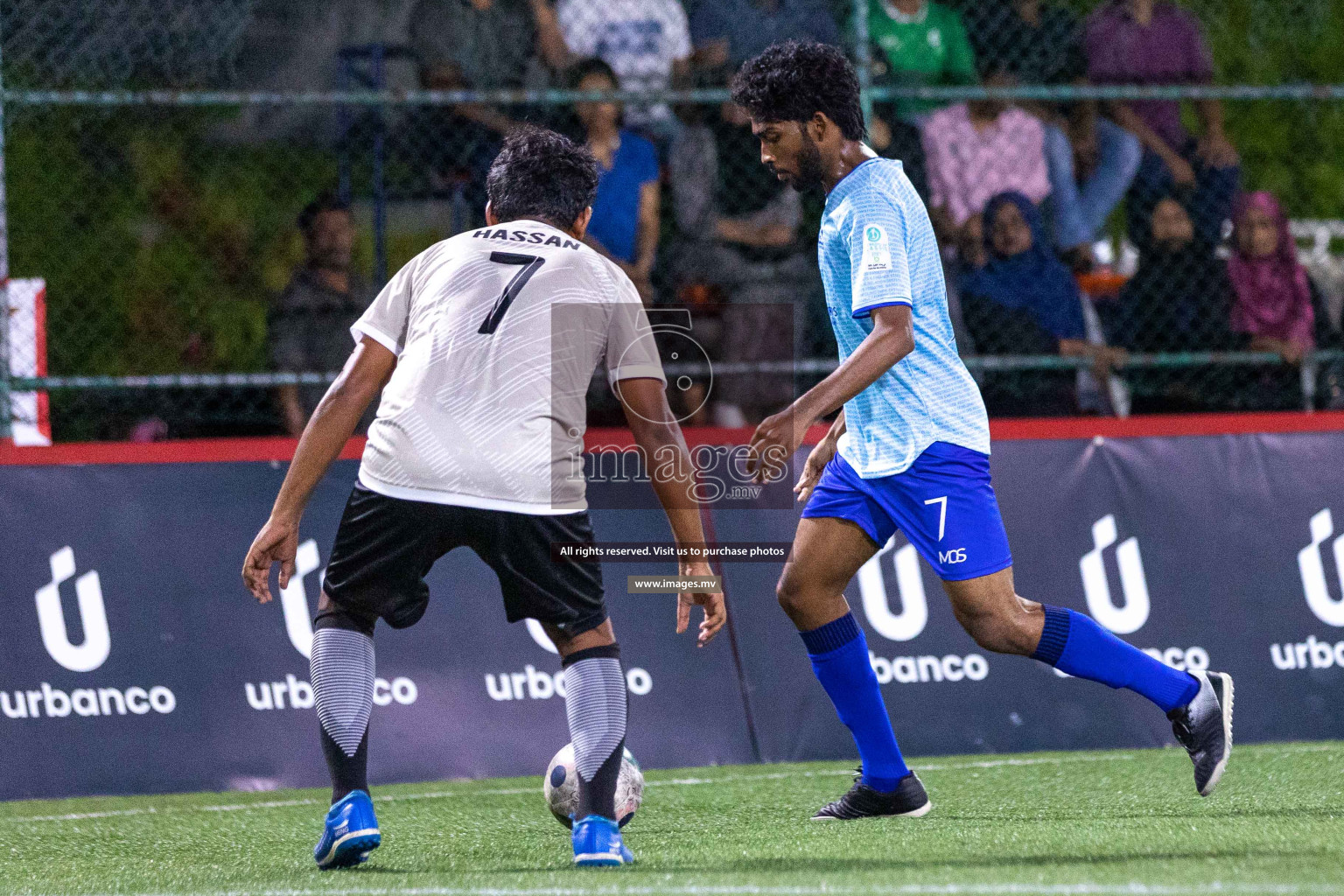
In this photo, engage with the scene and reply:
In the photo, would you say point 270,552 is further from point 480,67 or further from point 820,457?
point 480,67

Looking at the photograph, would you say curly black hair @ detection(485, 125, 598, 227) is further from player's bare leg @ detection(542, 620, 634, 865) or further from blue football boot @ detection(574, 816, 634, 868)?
blue football boot @ detection(574, 816, 634, 868)

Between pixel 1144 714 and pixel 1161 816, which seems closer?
pixel 1161 816

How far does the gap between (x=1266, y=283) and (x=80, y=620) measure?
5761mm

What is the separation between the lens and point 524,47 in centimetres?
809

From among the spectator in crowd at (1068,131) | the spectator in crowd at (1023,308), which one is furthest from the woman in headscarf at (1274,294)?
the spectator in crowd at (1023,308)

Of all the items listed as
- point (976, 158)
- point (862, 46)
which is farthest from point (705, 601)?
point (976, 158)

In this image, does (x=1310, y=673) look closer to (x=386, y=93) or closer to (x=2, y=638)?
(x=386, y=93)

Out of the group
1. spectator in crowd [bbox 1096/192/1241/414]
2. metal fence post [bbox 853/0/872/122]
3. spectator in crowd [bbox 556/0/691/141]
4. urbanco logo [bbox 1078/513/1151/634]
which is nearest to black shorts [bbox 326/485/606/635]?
urbanco logo [bbox 1078/513/1151/634]

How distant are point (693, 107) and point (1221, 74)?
20.3ft

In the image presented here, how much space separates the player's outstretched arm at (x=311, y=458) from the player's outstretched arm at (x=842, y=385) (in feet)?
3.16

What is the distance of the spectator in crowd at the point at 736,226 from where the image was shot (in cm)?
779

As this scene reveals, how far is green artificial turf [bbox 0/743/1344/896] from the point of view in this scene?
3678 millimetres

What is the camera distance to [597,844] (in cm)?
394

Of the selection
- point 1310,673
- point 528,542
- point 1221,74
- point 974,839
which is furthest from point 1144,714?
point 1221,74
